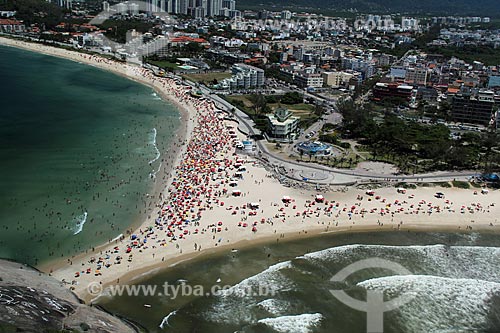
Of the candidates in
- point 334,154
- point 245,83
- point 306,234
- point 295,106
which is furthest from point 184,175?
point 245,83

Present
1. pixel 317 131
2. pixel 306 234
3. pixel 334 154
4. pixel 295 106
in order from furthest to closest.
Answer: pixel 295 106
pixel 317 131
pixel 334 154
pixel 306 234

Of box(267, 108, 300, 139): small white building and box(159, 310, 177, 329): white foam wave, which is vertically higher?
box(267, 108, 300, 139): small white building

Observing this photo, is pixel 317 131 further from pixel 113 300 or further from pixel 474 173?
pixel 113 300

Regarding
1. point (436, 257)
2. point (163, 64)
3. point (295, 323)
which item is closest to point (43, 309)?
point (295, 323)

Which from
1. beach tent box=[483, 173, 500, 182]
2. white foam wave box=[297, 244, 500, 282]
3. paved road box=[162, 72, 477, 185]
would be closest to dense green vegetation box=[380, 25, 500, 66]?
beach tent box=[483, 173, 500, 182]

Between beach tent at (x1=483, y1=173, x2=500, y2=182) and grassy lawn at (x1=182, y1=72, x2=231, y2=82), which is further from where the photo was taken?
grassy lawn at (x1=182, y1=72, x2=231, y2=82)

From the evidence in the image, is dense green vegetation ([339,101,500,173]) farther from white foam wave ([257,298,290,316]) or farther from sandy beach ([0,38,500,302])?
white foam wave ([257,298,290,316])

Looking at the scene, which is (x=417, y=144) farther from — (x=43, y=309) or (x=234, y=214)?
(x=43, y=309)

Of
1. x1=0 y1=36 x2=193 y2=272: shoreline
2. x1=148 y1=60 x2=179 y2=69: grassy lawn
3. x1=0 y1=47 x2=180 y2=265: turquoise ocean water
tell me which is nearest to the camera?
x1=0 y1=36 x2=193 y2=272: shoreline
